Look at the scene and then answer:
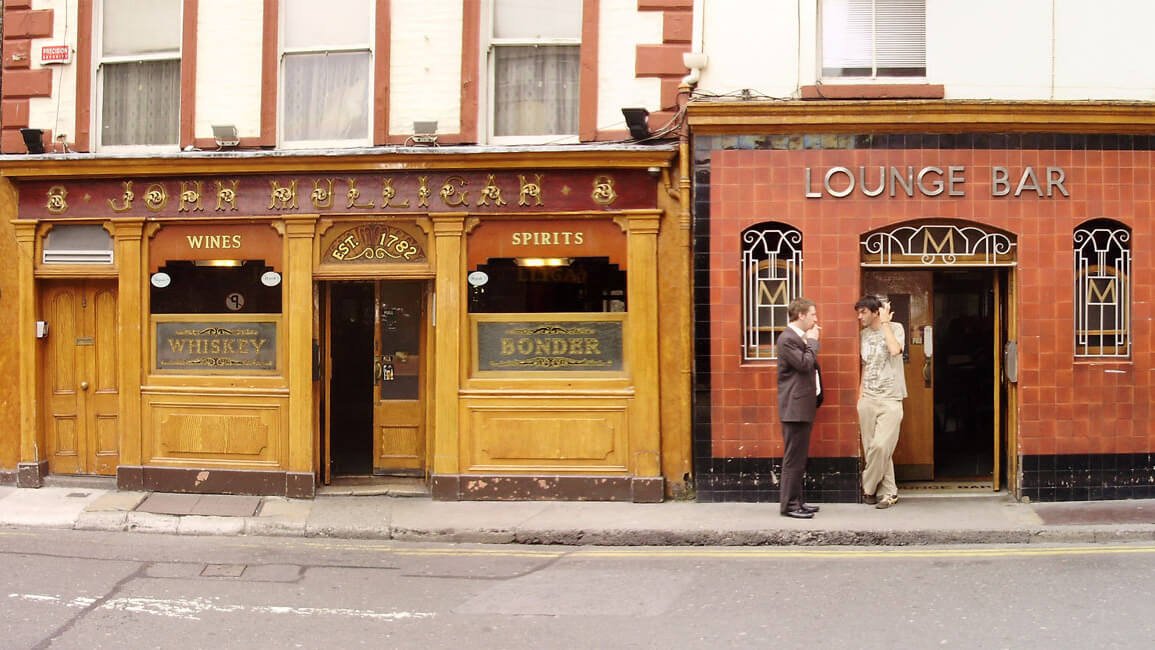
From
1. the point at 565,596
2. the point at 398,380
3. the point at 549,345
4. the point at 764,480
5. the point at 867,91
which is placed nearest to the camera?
A: the point at 565,596

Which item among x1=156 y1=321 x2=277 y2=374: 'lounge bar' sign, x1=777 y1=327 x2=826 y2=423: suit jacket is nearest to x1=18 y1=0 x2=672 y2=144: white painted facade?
x1=156 y1=321 x2=277 y2=374: 'lounge bar' sign

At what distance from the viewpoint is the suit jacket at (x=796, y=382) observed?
9203mm

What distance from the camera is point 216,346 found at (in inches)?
434

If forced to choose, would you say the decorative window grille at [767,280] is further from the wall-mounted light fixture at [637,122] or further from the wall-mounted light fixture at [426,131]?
the wall-mounted light fixture at [426,131]

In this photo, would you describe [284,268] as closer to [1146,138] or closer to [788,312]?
[788,312]

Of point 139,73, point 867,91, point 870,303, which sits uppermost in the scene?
point 139,73

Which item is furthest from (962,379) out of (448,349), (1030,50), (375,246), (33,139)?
(33,139)

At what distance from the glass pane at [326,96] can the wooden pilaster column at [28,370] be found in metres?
3.11

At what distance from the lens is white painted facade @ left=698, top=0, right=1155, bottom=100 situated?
1012cm

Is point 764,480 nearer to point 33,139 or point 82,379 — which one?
point 82,379

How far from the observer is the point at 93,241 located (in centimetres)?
1113

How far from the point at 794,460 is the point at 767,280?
1858 millimetres

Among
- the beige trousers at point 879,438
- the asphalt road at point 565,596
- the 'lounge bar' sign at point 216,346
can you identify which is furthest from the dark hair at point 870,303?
the 'lounge bar' sign at point 216,346

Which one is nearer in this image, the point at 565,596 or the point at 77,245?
the point at 565,596
